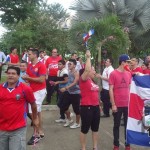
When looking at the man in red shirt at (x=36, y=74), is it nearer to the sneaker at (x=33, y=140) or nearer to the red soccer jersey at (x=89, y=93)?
the sneaker at (x=33, y=140)

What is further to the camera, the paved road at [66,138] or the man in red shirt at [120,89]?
the paved road at [66,138]

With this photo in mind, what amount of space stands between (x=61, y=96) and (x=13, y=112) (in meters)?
4.39

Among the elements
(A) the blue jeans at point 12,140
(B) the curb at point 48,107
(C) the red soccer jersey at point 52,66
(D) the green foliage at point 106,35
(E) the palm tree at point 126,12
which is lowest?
(B) the curb at point 48,107

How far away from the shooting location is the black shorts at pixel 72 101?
9117 mm

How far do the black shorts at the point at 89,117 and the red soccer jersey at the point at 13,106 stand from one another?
66.9 inches

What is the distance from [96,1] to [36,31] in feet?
45.6

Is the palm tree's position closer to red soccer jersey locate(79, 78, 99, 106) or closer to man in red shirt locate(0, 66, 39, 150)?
red soccer jersey locate(79, 78, 99, 106)

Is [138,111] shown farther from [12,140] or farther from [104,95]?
[104,95]

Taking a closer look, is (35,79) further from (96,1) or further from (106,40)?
(96,1)

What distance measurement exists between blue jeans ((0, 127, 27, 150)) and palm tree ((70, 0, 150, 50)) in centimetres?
1097

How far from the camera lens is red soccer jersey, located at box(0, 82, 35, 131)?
5.04m

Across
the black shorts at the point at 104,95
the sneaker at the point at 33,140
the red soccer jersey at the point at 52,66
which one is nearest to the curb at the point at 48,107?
the red soccer jersey at the point at 52,66

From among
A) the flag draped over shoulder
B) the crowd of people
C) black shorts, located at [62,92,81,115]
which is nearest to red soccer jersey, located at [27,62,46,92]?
the crowd of people

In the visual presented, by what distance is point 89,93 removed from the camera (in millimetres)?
6797
